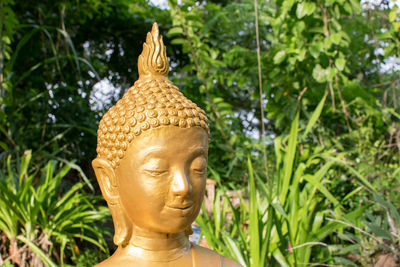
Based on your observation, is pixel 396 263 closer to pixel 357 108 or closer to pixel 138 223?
pixel 357 108

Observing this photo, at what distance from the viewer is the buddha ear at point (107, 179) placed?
1.44 m

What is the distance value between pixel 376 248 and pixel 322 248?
1.10 feet

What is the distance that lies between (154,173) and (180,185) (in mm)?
90

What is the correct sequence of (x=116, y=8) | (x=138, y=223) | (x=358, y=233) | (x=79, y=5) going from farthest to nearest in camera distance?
(x=116, y=8) < (x=79, y=5) < (x=358, y=233) < (x=138, y=223)

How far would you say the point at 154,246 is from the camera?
4.60ft

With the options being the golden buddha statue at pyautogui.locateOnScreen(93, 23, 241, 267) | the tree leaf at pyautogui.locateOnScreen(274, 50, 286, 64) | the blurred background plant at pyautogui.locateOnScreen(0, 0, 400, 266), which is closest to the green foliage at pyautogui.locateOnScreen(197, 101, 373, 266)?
the blurred background plant at pyautogui.locateOnScreen(0, 0, 400, 266)

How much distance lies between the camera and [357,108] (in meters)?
3.44

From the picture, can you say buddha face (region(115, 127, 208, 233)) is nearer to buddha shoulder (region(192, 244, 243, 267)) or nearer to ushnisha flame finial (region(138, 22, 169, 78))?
buddha shoulder (region(192, 244, 243, 267))

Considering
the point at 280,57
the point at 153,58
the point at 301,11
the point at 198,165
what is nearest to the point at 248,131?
the point at 280,57

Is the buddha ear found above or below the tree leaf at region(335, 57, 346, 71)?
below

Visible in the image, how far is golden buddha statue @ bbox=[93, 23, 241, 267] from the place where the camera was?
1327mm

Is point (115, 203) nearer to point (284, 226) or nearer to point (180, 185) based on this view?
point (180, 185)

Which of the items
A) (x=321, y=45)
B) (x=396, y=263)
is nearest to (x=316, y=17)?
(x=321, y=45)

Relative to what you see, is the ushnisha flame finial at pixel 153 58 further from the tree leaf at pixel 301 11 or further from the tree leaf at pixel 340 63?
the tree leaf at pixel 340 63
